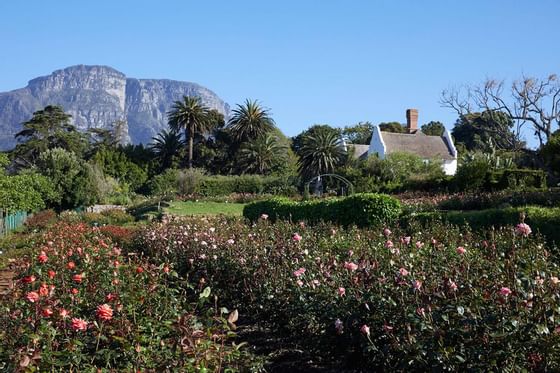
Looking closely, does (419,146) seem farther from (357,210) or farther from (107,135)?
(107,135)

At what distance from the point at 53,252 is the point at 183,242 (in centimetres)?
219

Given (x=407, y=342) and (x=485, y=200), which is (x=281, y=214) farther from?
(x=407, y=342)

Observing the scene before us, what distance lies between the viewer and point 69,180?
34156mm

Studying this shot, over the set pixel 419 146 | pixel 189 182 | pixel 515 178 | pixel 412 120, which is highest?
pixel 412 120

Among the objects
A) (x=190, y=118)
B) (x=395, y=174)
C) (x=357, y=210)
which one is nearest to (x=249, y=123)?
(x=190, y=118)

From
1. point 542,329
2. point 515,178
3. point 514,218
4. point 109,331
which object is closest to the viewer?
point 542,329

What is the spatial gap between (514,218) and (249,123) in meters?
47.6

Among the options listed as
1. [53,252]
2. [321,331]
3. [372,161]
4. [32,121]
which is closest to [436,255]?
[321,331]

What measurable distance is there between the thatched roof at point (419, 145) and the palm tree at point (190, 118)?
18.0 m

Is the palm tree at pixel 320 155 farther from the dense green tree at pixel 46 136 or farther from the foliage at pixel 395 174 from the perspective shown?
the dense green tree at pixel 46 136

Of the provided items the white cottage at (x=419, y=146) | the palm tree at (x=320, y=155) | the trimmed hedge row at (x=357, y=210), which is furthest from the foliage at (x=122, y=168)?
the trimmed hedge row at (x=357, y=210)

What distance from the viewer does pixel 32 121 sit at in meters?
61.1

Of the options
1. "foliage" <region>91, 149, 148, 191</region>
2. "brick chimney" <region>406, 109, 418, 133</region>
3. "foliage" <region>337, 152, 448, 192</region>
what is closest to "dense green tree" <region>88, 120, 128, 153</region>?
"foliage" <region>91, 149, 148, 191</region>

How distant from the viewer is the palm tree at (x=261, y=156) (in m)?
54.0
